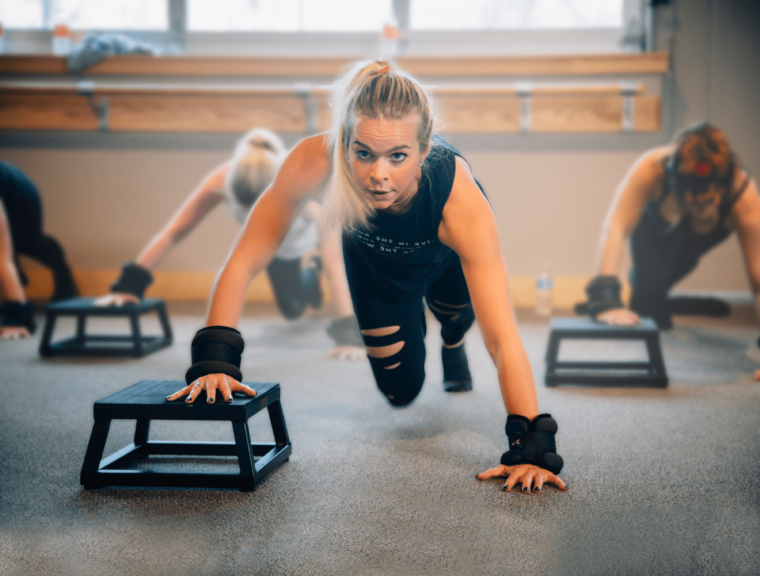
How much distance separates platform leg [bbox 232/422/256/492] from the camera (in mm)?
1366

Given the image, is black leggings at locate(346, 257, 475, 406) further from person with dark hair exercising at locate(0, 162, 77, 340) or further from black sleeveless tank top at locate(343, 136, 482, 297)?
person with dark hair exercising at locate(0, 162, 77, 340)

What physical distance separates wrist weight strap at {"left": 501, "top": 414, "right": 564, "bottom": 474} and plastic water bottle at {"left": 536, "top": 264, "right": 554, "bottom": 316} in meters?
2.43

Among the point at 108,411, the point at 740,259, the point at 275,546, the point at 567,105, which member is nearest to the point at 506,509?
the point at 275,546

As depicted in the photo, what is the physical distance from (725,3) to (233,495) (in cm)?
376

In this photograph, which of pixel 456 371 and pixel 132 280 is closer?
pixel 456 371

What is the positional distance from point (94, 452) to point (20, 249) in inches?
105

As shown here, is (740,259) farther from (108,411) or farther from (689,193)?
(108,411)

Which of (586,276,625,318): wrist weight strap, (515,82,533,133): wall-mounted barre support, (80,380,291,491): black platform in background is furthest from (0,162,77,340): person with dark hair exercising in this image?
(515,82,533,133): wall-mounted barre support

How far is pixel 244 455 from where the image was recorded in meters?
1.38

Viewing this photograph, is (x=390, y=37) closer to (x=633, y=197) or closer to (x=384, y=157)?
(x=633, y=197)

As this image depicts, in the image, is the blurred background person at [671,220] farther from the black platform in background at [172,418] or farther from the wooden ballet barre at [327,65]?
the black platform in background at [172,418]

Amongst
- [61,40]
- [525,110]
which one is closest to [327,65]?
[525,110]

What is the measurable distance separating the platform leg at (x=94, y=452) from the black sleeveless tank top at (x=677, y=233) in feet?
8.14

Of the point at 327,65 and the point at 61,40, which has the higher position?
the point at 61,40
